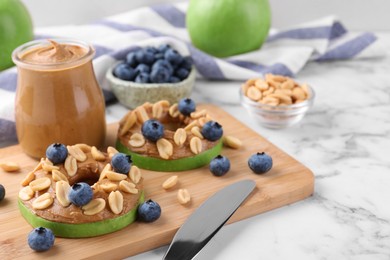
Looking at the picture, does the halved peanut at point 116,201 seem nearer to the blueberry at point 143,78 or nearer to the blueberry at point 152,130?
the blueberry at point 152,130

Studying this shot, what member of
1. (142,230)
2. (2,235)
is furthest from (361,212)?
(2,235)

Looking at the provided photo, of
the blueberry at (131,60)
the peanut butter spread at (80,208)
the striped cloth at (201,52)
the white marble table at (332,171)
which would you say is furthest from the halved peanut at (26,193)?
the blueberry at (131,60)

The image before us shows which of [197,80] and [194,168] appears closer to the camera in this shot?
[194,168]

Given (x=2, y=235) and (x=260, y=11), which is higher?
(x=260, y=11)

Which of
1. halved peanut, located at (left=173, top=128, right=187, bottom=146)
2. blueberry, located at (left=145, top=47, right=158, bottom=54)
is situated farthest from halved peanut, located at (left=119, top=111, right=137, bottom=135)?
blueberry, located at (left=145, top=47, right=158, bottom=54)

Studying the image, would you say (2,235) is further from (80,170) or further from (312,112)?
(312,112)

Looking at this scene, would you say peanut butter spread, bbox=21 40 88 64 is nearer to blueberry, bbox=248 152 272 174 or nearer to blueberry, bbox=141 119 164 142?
blueberry, bbox=141 119 164 142
